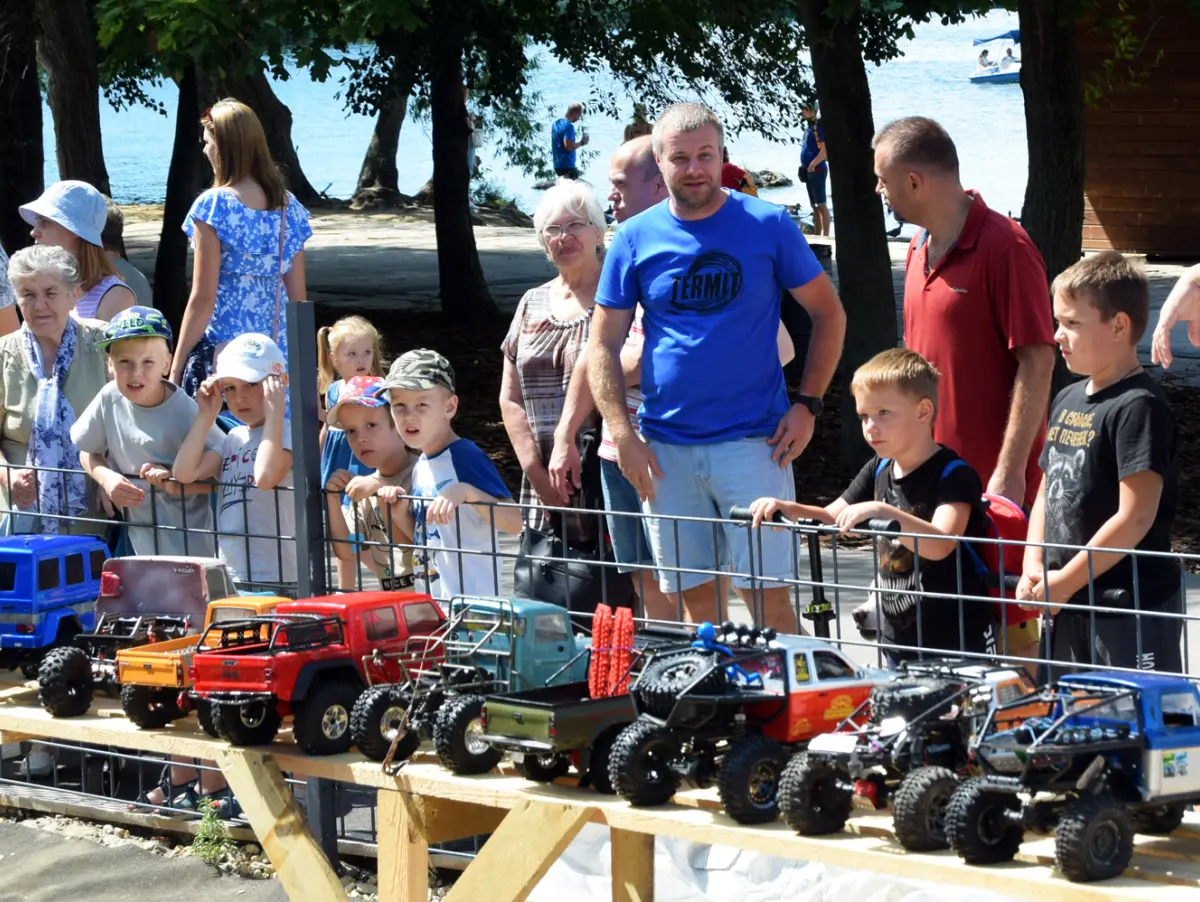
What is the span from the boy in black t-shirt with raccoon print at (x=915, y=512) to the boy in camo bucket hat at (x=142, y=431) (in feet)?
7.35

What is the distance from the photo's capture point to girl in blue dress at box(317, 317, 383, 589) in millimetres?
6117

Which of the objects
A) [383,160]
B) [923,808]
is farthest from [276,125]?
[923,808]

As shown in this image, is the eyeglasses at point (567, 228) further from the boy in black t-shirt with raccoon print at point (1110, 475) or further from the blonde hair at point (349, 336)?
the boy in black t-shirt with raccoon print at point (1110, 475)

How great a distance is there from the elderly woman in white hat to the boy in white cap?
5.24ft

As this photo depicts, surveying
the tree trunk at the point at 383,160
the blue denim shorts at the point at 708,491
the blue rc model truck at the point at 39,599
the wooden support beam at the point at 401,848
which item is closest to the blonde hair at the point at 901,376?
the blue denim shorts at the point at 708,491

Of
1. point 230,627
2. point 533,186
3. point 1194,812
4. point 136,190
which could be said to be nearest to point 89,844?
point 230,627

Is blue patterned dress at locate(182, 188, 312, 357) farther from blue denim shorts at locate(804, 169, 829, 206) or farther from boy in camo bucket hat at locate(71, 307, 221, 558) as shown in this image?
blue denim shorts at locate(804, 169, 829, 206)

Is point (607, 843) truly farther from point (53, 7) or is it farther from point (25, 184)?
point (53, 7)

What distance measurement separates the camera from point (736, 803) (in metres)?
3.34

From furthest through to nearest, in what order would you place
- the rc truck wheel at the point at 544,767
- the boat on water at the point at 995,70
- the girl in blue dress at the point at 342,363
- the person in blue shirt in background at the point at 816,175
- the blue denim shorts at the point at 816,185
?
the boat on water at the point at 995,70
the blue denim shorts at the point at 816,185
the person in blue shirt in background at the point at 816,175
the girl in blue dress at the point at 342,363
the rc truck wheel at the point at 544,767

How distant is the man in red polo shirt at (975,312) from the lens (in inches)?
204

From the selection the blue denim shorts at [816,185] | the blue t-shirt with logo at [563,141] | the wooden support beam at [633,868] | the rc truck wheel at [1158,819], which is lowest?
the wooden support beam at [633,868]

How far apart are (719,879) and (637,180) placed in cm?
248

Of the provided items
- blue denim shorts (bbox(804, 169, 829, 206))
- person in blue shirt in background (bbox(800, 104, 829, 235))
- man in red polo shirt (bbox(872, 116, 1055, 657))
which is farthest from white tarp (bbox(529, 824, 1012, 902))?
blue denim shorts (bbox(804, 169, 829, 206))
